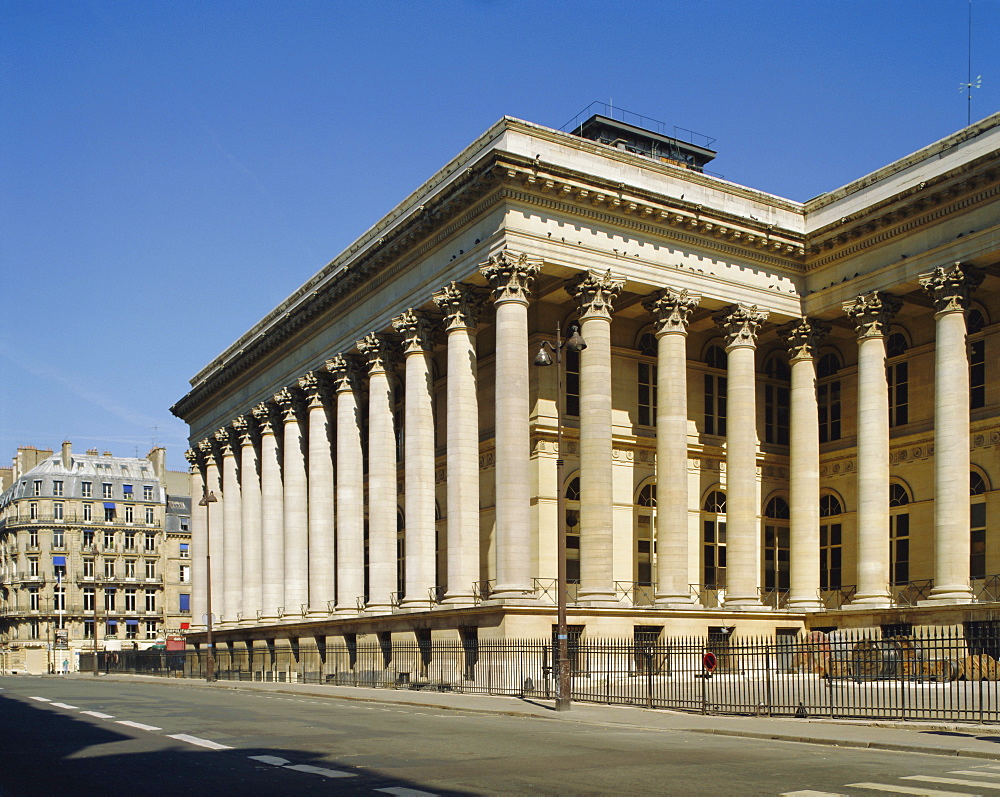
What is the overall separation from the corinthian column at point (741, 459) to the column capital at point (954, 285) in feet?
20.9

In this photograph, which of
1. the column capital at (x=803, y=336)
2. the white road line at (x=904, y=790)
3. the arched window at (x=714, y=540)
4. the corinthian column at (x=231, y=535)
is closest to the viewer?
the white road line at (x=904, y=790)

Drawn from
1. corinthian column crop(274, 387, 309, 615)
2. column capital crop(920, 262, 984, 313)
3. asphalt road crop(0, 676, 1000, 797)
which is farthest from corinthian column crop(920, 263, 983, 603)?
corinthian column crop(274, 387, 309, 615)

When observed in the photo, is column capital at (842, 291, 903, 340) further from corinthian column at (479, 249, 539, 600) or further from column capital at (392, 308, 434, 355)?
column capital at (392, 308, 434, 355)

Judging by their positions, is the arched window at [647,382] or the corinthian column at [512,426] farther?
the arched window at [647,382]

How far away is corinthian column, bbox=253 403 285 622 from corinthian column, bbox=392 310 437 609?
15.4 m

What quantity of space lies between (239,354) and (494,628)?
29062 mm

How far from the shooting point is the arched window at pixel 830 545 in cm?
4488

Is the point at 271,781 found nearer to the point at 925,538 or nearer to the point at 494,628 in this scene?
the point at 494,628

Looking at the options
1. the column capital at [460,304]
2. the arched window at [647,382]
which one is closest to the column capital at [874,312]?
the arched window at [647,382]

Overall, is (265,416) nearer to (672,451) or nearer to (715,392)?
(715,392)

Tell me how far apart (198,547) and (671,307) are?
3993 cm

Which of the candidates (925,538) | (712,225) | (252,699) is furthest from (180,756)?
(925,538)

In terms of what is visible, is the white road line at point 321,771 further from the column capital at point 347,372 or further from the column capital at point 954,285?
the column capital at point 347,372

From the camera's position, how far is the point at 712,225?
39688 mm
